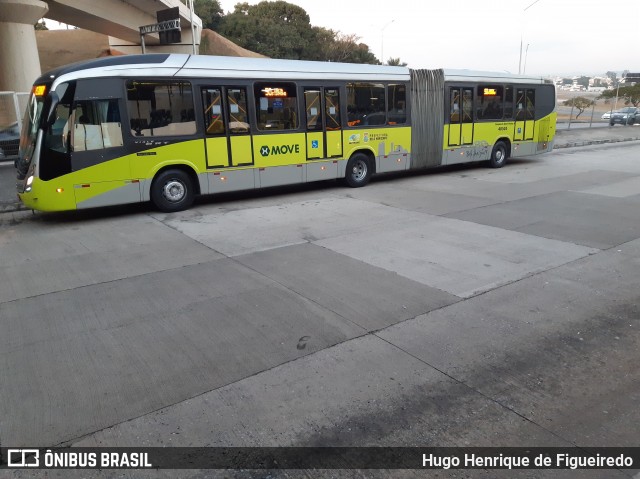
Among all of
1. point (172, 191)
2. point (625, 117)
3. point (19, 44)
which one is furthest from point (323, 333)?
point (625, 117)

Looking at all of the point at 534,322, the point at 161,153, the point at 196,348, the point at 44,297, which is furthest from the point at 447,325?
the point at 161,153

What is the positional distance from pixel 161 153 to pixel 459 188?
26.4ft

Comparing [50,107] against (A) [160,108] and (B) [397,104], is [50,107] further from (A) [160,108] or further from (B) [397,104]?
(B) [397,104]

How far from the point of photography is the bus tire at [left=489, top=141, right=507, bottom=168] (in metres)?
18.0

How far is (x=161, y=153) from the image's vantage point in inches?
424

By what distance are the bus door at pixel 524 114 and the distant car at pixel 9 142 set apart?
732 inches

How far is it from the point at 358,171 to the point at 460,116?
4.67m

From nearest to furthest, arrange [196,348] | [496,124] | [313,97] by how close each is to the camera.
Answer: [196,348] → [313,97] → [496,124]

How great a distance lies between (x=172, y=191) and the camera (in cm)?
1115

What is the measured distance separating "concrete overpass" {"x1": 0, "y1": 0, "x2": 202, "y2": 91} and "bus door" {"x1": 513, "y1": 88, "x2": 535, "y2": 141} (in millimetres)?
19169

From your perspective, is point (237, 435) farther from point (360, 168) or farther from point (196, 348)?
point (360, 168)

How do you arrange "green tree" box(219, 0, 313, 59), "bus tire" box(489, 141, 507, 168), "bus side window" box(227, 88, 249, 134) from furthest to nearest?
"green tree" box(219, 0, 313, 59)
"bus tire" box(489, 141, 507, 168)
"bus side window" box(227, 88, 249, 134)

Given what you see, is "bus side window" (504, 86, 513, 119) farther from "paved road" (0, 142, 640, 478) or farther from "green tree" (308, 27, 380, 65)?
"green tree" (308, 27, 380, 65)

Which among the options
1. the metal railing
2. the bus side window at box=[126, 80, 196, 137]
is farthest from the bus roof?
the metal railing
